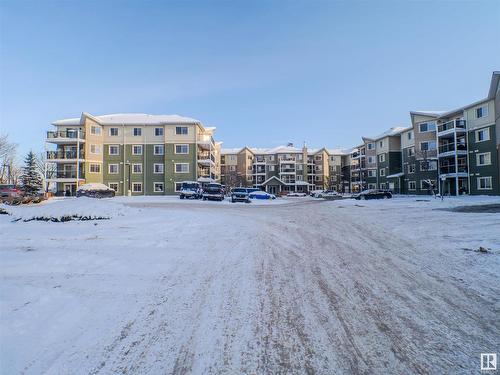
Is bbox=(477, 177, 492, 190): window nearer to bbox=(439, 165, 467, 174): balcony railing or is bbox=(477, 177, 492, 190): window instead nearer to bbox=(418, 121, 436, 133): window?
bbox=(439, 165, 467, 174): balcony railing

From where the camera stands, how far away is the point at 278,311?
4.12 metres

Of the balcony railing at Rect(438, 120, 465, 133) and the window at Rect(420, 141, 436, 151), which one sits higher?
→ the balcony railing at Rect(438, 120, 465, 133)

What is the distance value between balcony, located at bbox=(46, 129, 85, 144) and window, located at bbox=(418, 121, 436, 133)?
191 ft

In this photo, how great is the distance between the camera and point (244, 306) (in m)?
4.27

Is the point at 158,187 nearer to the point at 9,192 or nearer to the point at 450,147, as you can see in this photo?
the point at 9,192

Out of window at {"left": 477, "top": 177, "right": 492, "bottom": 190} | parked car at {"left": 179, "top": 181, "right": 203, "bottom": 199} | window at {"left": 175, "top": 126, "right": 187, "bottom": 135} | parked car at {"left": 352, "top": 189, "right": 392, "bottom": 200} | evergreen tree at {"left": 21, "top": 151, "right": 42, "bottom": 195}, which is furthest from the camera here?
window at {"left": 175, "top": 126, "right": 187, "bottom": 135}

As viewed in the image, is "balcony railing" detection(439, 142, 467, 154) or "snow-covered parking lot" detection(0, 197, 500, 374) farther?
"balcony railing" detection(439, 142, 467, 154)

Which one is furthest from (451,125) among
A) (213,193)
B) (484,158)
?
(213,193)

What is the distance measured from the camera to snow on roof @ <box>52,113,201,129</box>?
45.6 metres

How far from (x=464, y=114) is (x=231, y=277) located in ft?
157

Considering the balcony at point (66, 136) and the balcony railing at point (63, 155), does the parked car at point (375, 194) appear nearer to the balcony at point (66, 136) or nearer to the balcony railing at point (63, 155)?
the balcony at point (66, 136)

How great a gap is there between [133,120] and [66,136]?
36.5 feet

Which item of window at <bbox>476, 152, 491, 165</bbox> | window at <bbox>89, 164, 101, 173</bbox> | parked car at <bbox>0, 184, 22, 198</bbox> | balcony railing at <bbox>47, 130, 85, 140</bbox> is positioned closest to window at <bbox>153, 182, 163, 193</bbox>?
window at <bbox>89, 164, 101, 173</bbox>

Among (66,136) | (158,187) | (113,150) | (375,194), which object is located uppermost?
(66,136)
